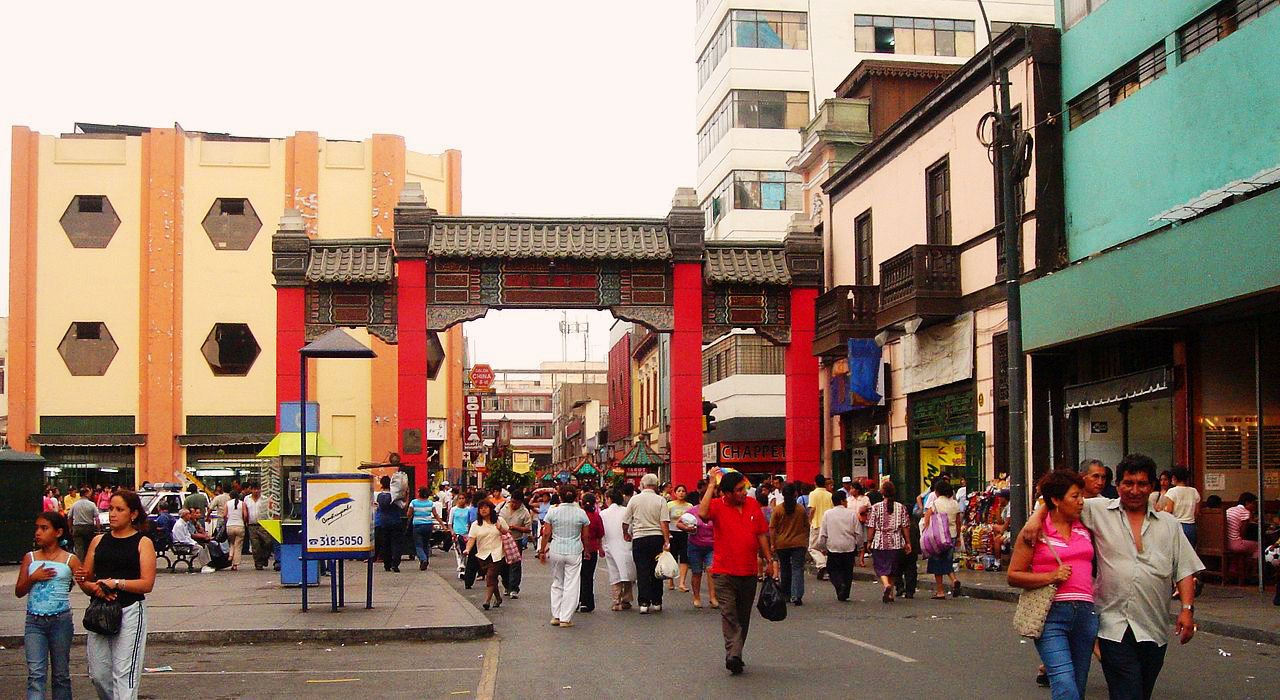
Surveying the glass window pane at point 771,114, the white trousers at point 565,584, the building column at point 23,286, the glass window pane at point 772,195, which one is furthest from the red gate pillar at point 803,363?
the building column at point 23,286

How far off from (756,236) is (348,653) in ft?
131

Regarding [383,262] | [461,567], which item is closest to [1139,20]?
[461,567]

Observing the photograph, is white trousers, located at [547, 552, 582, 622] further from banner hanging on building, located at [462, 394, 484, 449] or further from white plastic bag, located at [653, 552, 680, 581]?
banner hanging on building, located at [462, 394, 484, 449]

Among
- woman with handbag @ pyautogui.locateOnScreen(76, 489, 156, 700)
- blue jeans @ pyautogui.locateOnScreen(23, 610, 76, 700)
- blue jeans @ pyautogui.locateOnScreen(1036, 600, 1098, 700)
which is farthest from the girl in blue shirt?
blue jeans @ pyautogui.locateOnScreen(1036, 600, 1098, 700)

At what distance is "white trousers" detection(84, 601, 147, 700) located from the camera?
30.1 feet

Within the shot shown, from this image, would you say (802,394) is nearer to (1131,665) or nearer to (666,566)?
(666,566)

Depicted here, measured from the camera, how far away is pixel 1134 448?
22672 mm

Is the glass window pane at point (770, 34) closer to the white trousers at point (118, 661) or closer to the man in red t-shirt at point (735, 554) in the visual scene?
the man in red t-shirt at point (735, 554)

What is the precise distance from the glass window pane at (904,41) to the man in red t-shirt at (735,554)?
43.8 meters

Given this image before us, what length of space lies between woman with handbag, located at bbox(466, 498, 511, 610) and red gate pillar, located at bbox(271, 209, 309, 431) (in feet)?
46.2

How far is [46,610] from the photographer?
9344mm

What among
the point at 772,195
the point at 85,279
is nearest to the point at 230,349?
the point at 85,279

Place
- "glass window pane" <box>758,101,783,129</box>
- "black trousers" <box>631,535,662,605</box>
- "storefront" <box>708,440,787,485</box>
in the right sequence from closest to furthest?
"black trousers" <box>631,535,662,605</box> < "storefront" <box>708,440,787,485</box> < "glass window pane" <box>758,101,783,129</box>

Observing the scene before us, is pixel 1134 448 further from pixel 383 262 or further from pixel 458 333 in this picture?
pixel 458 333
